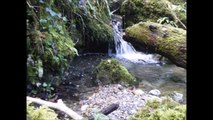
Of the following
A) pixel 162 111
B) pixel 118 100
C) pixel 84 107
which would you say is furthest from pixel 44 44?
pixel 118 100

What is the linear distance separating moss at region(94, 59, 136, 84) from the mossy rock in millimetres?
3072

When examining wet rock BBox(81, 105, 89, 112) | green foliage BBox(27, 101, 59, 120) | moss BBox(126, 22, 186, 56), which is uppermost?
moss BBox(126, 22, 186, 56)

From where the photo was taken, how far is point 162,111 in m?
2.50

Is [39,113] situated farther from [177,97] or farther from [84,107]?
[177,97]

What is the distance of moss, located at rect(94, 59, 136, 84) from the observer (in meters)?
4.77

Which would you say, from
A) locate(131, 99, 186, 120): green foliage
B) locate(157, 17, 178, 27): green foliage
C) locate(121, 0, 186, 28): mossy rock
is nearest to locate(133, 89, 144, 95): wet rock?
locate(131, 99, 186, 120): green foliage

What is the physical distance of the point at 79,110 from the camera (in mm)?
3762

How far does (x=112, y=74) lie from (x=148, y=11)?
11.7 feet

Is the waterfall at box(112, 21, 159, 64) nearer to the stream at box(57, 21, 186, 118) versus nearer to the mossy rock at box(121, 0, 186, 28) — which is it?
the stream at box(57, 21, 186, 118)

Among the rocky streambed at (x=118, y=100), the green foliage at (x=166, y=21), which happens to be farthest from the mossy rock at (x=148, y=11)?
the rocky streambed at (x=118, y=100)

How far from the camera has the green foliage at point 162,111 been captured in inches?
94.4

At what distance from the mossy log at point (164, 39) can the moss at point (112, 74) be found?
0.54 m
